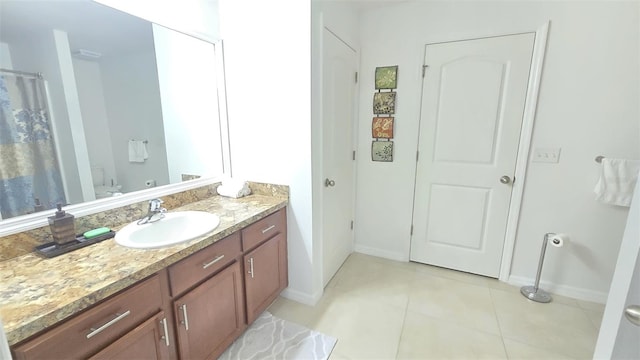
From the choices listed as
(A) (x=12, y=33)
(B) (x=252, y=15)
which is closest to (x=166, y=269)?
(A) (x=12, y=33)

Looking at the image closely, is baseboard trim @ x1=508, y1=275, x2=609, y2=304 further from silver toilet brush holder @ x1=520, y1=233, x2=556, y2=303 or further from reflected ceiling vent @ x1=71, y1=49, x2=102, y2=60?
reflected ceiling vent @ x1=71, y1=49, x2=102, y2=60

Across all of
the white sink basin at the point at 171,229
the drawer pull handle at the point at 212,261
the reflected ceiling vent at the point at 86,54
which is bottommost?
the drawer pull handle at the point at 212,261

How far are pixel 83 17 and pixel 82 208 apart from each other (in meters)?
1.00

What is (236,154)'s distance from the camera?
2.08 m

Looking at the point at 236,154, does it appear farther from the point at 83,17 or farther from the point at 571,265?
the point at 571,265

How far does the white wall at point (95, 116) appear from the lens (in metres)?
1.43

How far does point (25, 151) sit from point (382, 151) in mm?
2337

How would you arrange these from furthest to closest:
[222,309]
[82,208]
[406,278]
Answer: [406,278], [222,309], [82,208]

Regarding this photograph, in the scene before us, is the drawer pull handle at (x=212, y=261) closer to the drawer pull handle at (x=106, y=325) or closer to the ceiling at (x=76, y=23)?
the drawer pull handle at (x=106, y=325)

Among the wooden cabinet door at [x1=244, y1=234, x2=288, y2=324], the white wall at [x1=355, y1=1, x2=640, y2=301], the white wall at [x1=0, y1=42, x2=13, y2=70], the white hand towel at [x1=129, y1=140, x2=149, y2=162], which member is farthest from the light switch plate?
the white wall at [x1=0, y1=42, x2=13, y2=70]

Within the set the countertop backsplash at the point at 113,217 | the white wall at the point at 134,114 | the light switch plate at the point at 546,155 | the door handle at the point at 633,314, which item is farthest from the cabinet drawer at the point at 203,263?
the light switch plate at the point at 546,155

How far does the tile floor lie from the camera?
1631 millimetres

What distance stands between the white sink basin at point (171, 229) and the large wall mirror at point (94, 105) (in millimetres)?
218

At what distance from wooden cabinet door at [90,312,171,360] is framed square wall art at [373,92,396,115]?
2.14 metres
